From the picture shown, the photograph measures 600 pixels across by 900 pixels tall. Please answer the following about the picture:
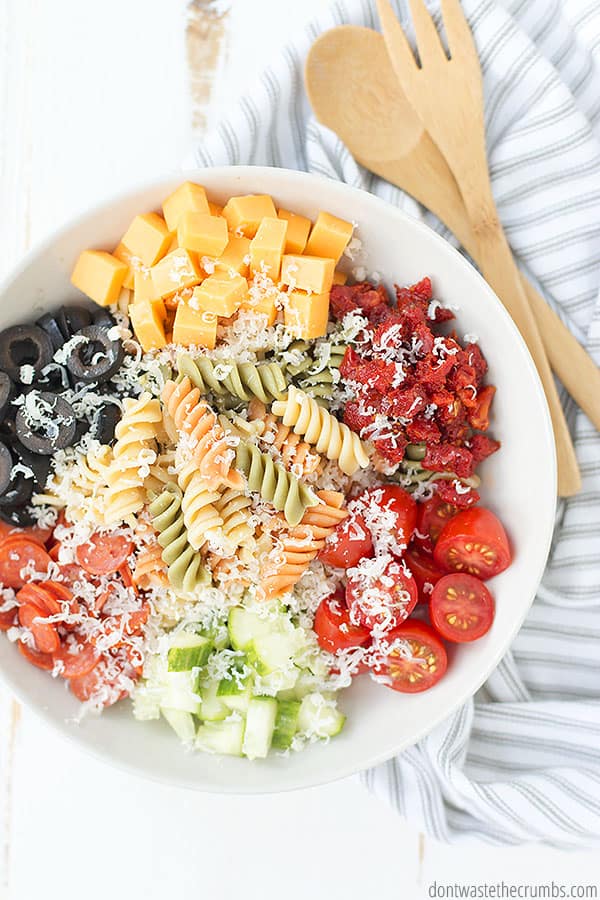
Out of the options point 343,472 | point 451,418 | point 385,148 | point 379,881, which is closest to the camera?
point 451,418

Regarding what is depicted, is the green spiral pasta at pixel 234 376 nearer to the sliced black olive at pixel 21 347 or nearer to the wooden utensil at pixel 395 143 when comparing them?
the sliced black olive at pixel 21 347

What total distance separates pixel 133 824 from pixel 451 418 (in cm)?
216

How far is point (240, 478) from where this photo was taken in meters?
2.83

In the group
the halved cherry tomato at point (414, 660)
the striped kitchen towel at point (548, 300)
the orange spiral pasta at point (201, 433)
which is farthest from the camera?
the striped kitchen towel at point (548, 300)

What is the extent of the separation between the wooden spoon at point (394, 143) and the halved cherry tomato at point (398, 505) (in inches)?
32.4

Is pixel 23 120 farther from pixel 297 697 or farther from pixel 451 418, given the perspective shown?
pixel 297 697

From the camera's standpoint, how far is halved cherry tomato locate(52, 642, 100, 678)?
3.03 meters

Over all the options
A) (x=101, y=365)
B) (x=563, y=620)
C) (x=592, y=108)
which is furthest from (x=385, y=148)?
(x=563, y=620)

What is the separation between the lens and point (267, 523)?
291cm

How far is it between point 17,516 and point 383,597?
51.1 inches

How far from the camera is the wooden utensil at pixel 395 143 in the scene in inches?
125

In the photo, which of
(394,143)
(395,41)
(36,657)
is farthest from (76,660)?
(395,41)

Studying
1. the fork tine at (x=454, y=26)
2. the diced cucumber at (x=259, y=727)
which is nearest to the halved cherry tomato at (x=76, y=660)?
the diced cucumber at (x=259, y=727)

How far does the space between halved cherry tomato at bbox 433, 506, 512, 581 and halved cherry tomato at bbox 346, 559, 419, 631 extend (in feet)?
0.55
